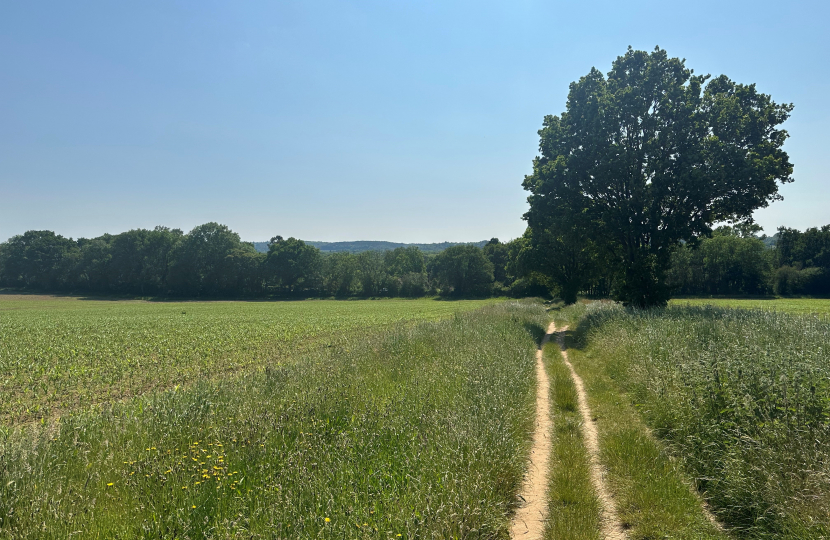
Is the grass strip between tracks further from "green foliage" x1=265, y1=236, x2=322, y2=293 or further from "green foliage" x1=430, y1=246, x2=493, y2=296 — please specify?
"green foliage" x1=265, y1=236, x2=322, y2=293

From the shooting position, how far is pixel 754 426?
4.84 metres

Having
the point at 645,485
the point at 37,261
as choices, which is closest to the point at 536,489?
the point at 645,485

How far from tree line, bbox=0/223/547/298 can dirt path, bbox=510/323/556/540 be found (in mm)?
76916

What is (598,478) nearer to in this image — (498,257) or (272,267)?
(272,267)

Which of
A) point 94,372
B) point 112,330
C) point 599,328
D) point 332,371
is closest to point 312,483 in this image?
point 332,371

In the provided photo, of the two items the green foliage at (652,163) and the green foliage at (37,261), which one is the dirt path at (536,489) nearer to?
the green foliage at (652,163)

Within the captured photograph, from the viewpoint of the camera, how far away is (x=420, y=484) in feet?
14.2

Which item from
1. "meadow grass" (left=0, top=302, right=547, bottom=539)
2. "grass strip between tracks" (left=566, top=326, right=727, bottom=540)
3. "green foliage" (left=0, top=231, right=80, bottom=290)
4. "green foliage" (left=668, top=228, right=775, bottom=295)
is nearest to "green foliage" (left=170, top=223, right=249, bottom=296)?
"green foliage" (left=0, top=231, right=80, bottom=290)

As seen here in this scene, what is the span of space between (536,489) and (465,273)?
86279 millimetres

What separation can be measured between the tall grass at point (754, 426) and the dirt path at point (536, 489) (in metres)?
1.97

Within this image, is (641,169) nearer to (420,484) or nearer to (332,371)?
(332,371)

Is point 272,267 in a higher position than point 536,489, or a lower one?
higher

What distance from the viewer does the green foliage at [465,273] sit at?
295 ft

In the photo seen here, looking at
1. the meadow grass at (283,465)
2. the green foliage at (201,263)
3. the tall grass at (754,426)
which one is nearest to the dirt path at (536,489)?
the meadow grass at (283,465)
